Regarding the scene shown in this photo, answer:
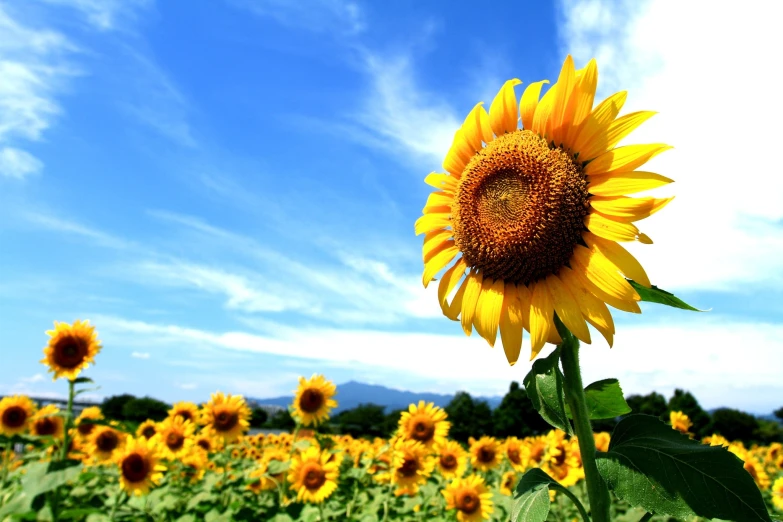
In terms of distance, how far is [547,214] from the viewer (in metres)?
2.32

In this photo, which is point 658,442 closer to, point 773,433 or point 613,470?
point 613,470

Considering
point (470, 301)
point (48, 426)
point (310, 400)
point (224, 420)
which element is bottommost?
point (48, 426)

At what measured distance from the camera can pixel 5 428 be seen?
28.9 feet

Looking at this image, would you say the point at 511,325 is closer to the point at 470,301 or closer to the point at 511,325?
the point at 511,325

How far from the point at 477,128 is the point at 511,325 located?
963 millimetres

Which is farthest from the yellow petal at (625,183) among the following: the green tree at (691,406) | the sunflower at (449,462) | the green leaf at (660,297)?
the green tree at (691,406)

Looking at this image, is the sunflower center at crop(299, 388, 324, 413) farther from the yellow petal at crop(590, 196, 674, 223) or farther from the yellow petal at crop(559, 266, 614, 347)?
the yellow petal at crop(590, 196, 674, 223)

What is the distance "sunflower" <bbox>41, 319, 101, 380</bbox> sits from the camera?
7.41 metres

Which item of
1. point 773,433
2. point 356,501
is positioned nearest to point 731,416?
point 773,433

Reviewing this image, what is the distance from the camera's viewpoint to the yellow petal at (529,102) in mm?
2480

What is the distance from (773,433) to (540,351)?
54.2 meters

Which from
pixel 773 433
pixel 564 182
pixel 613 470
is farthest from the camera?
pixel 773 433

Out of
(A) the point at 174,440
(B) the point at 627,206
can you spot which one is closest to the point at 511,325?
(B) the point at 627,206

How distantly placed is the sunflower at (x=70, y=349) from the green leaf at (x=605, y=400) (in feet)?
23.3
